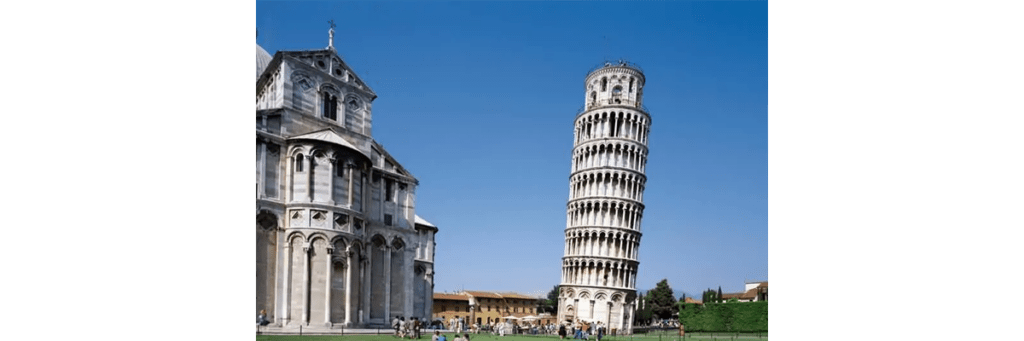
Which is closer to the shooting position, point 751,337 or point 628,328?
point 751,337

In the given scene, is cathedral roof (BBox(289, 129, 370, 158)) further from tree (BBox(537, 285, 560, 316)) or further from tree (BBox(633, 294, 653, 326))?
tree (BBox(633, 294, 653, 326))

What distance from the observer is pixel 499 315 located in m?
12.1

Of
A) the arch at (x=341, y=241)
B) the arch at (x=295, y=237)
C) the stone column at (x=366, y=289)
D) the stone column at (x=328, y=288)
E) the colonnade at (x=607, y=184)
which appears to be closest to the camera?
A: the colonnade at (x=607, y=184)

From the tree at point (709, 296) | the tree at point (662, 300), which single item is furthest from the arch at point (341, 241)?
the tree at point (709, 296)

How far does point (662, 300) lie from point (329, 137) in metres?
6.83

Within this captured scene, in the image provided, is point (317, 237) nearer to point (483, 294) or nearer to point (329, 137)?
point (329, 137)

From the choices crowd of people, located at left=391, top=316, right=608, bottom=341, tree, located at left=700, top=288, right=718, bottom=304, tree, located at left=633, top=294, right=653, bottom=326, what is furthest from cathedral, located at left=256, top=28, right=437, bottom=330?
tree, located at left=700, top=288, right=718, bottom=304

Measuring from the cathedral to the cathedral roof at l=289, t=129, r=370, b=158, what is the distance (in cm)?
2

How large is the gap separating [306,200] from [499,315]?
4.16 meters

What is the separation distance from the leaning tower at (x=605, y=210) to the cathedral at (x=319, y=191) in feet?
10.1

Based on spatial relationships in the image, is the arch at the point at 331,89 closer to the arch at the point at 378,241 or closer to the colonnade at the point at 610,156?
the arch at the point at 378,241

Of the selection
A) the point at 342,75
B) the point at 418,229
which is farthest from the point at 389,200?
the point at 342,75

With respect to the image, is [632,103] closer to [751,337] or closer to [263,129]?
[751,337]

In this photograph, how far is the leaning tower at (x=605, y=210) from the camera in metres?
12.1
